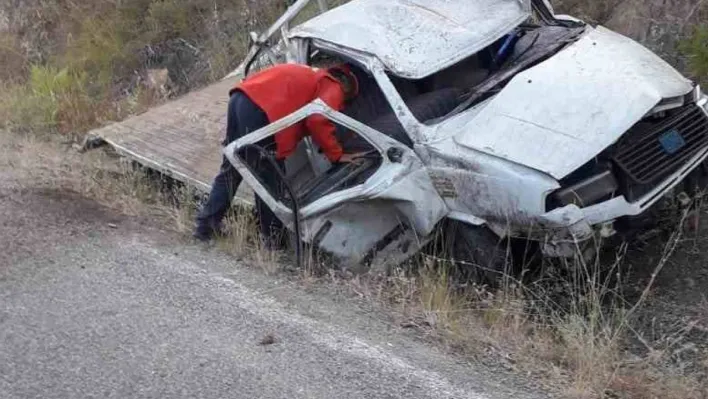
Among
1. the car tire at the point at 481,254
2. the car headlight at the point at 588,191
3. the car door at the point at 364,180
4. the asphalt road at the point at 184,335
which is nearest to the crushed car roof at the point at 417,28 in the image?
the car door at the point at 364,180

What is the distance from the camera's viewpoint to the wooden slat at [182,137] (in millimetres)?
8086

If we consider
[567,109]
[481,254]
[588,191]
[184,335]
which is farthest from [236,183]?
[588,191]

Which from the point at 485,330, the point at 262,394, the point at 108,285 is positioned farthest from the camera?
the point at 108,285

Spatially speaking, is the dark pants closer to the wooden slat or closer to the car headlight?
the wooden slat

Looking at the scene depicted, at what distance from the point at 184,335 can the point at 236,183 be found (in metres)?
1.98

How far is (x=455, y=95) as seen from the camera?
23.0 ft

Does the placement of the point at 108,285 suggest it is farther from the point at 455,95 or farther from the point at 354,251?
the point at 455,95

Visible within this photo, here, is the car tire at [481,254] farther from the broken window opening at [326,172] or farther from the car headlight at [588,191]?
the broken window opening at [326,172]

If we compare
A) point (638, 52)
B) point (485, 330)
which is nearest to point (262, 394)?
point (485, 330)

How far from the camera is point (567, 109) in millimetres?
6031

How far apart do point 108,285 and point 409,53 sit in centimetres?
235

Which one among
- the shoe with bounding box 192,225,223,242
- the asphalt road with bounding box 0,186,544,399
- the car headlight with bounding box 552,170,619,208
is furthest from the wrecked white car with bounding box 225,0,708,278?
the asphalt road with bounding box 0,186,544,399

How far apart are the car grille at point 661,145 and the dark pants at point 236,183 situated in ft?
7.11

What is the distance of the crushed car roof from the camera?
6762 millimetres
